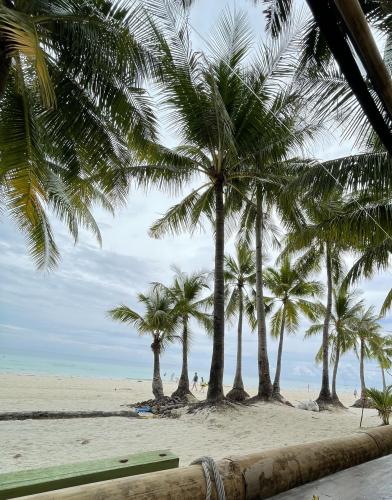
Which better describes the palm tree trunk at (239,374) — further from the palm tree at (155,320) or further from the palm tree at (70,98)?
the palm tree at (70,98)

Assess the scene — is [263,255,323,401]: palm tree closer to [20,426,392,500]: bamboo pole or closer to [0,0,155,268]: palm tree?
[0,0,155,268]: palm tree

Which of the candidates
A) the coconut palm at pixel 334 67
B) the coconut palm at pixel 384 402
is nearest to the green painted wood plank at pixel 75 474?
the coconut palm at pixel 334 67

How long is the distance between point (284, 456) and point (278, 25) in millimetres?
6553

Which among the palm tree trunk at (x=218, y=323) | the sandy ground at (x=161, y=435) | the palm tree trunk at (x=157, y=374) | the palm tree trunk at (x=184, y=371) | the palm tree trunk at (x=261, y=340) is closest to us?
the sandy ground at (x=161, y=435)

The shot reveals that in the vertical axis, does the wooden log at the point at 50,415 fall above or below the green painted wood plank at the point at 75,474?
below

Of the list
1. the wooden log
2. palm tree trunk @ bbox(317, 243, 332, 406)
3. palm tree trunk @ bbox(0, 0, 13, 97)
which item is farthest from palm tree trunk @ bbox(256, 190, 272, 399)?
palm tree trunk @ bbox(0, 0, 13, 97)

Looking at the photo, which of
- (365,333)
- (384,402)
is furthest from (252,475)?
(365,333)

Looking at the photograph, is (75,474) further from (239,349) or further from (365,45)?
(239,349)

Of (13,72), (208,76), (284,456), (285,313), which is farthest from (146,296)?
(284,456)

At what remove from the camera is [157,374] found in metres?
17.5

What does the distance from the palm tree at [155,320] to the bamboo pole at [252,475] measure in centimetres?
1518

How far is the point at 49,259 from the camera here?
10094mm

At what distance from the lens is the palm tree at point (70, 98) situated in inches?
216

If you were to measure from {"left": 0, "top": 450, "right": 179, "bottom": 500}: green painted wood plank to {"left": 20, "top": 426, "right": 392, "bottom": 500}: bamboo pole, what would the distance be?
34 cm
